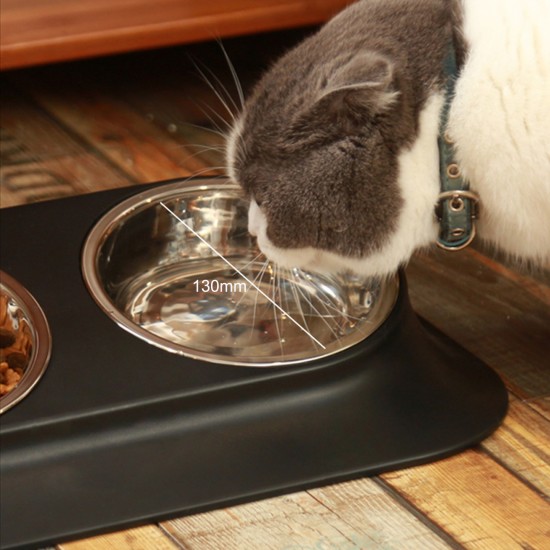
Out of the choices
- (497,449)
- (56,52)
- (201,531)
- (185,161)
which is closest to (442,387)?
(497,449)

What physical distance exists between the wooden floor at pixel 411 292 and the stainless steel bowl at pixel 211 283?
12 cm

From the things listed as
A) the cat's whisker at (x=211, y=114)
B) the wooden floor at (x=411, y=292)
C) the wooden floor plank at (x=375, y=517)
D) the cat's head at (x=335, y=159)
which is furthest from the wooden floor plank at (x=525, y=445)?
the cat's whisker at (x=211, y=114)

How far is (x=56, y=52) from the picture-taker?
181cm

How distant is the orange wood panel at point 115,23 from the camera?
1.79 m

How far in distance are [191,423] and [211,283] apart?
1.22ft

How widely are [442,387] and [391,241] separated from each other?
0.74ft

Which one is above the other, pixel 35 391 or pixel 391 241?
pixel 391 241

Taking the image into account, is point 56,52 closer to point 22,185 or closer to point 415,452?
point 22,185

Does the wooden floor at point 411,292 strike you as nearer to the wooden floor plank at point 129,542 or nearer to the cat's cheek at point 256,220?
the wooden floor plank at point 129,542

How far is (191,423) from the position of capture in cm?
115

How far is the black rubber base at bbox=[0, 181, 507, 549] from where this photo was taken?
3.58 ft

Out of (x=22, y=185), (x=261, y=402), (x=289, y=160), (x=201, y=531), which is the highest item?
(x=289, y=160)

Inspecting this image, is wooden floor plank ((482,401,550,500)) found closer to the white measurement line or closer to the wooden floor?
the wooden floor

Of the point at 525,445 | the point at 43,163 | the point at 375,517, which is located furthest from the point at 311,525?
the point at 43,163
